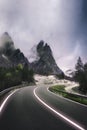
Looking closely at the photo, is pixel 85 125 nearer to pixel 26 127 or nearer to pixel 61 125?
pixel 61 125

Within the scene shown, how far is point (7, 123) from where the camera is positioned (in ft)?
43.0

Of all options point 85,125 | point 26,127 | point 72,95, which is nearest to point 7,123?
point 26,127

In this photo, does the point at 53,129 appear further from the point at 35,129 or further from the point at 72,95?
the point at 72,95

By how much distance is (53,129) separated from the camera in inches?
452

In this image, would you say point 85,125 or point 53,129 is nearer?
point 53,129

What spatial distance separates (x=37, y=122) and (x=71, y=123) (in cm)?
136

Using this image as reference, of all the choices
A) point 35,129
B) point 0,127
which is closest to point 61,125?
point 35,129

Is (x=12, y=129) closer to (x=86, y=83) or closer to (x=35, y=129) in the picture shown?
(x=35, y=129)

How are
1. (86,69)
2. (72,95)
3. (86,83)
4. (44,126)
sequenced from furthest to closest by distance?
(86,69)
(86,83)
(72,95)
(44,126)

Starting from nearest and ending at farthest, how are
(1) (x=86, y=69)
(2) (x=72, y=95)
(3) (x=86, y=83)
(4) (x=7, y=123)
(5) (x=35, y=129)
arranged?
A: (5) (x=35, y=129), (4) (x=7, y=123), (2) (x=72, y=95), (3) (x=86, y=83), (1) (x=86, y=69)

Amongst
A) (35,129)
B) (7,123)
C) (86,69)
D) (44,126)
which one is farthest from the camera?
(86,69)

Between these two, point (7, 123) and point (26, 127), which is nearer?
point (26, 127)

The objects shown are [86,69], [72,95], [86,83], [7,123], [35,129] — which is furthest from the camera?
[86,69]

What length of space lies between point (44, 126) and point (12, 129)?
1.34m
